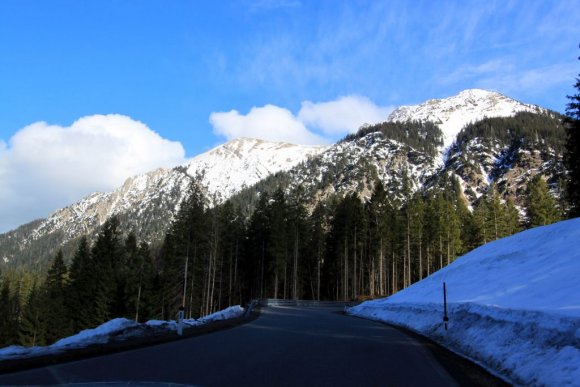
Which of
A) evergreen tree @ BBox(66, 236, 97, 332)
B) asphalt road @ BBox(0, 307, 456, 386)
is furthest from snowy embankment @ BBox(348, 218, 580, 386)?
evergreen tree @ BBox(66, 236, 97, 332)

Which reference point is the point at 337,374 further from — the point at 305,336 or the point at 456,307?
the point at 456,307

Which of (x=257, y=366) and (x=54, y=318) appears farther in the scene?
(x=54, y=318)

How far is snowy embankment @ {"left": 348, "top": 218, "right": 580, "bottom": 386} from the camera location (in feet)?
25.9

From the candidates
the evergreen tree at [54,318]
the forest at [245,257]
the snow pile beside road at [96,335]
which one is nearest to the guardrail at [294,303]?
the forest at [245,257]

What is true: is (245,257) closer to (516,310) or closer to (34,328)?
(34,328)

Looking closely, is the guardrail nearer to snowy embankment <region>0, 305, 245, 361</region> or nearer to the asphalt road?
snowy embankment <region>0, 305, 245, 361</region>

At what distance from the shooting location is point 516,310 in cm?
1069

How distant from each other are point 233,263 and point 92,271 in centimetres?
2079

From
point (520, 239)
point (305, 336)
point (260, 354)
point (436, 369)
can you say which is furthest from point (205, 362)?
point (520, 239)

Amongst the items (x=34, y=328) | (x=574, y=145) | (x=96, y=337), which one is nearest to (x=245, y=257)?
(x=34, y=328)

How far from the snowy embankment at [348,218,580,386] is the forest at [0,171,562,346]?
2934 centimetres

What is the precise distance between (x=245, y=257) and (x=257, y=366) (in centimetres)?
6619

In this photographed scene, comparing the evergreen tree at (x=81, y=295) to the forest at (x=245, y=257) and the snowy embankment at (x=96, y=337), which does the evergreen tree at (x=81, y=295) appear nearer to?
the forest at (x=245, y=257)

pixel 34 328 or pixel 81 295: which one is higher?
pixel 81 295
